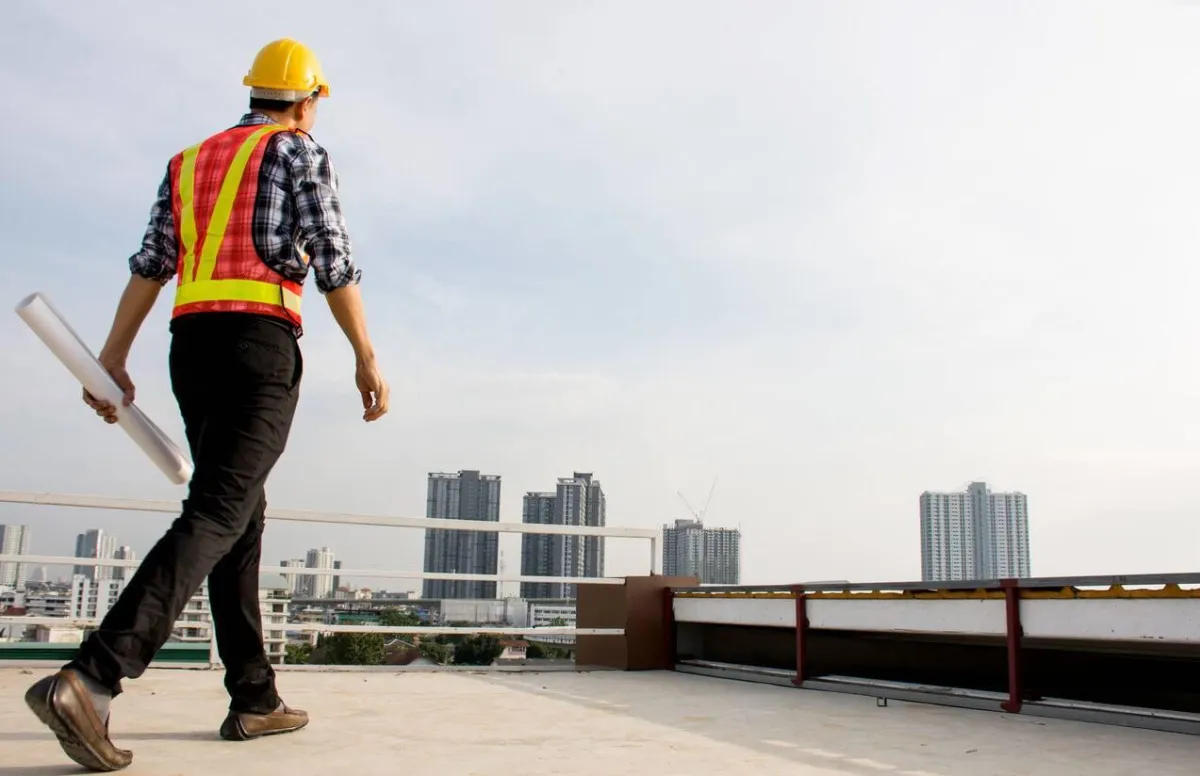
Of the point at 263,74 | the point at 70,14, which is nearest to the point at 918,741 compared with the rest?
the point at 263,74

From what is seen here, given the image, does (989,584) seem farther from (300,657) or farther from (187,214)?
(300,657)

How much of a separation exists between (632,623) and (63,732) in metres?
3.63

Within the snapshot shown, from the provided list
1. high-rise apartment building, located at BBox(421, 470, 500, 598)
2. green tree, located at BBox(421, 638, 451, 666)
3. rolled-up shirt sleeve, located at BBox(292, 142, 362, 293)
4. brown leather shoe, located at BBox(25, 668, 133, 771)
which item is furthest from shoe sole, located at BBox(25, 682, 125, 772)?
high-rise apartment building, located at BBox(421, 470, 500, 598)

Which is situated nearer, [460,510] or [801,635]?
[801,635]

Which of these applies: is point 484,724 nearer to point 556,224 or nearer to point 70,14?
point 70,14

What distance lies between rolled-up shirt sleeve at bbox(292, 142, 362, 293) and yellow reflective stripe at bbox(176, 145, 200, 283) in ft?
0.82

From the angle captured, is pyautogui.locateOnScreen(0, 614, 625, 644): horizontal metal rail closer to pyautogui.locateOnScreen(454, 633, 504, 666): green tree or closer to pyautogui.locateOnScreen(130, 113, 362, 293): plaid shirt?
pyautogui.locateOnScreen(454, 633, 504, 666): green tree

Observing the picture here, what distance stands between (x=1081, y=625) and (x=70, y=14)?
20.2ft

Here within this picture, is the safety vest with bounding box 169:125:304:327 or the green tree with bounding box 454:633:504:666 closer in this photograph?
the safety vest with bounding box 169:125:304:327

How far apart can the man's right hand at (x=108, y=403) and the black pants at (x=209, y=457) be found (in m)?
0.17

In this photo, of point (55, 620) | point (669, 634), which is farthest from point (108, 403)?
point (669, 634)

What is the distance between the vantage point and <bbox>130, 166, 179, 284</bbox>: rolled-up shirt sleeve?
7.25 ft

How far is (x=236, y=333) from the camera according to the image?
2010mm

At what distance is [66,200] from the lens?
22.7 feet
